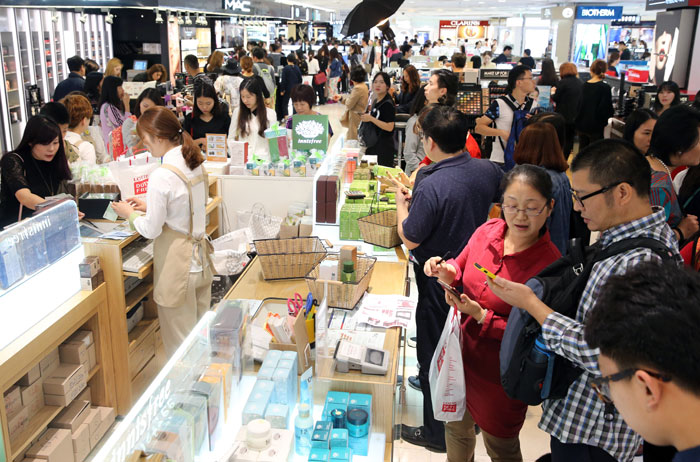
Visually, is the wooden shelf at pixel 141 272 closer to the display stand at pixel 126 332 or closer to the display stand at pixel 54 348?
the display stand at pixel 126 332

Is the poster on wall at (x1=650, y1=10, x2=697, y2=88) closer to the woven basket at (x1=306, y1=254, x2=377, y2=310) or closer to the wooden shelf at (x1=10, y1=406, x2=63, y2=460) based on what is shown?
the woven basket at (x1=306, y1=254, x2=377, y2=310)

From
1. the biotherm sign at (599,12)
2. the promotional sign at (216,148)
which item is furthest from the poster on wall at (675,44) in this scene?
the biotherm sign at (599,12)

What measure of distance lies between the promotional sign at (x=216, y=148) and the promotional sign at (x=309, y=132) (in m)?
0.62

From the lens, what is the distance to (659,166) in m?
3.30

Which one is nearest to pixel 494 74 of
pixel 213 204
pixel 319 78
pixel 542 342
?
pixel 319 78

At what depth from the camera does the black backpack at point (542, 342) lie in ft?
6.49

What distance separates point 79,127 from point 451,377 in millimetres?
3907

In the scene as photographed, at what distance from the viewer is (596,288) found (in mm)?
1869

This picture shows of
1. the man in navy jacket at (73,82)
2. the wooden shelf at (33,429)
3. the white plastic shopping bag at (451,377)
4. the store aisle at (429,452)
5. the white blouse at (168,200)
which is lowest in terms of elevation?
the store aisle at (429,452)

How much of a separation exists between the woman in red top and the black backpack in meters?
0.36

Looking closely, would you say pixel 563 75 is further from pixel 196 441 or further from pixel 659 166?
pixel 196 441

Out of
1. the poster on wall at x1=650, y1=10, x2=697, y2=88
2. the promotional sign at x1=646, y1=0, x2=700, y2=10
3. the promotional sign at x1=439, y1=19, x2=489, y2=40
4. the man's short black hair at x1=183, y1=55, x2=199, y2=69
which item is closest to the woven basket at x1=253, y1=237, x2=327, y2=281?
the man's short black hair at x1=183, y1=55, x2=199, y2=69

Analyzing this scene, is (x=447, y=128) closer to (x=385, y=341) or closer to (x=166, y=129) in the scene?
(x=385, y=341)

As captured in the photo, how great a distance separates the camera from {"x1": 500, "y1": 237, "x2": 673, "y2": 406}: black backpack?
6.49ft
